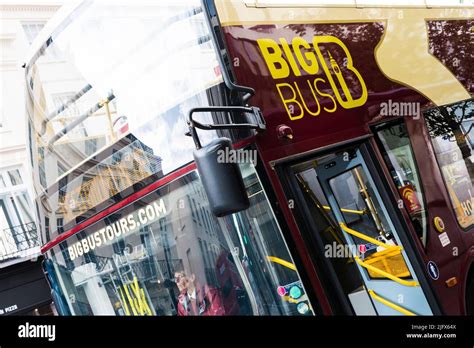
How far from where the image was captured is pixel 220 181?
79.5 inches

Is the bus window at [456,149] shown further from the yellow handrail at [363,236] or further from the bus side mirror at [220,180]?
the bus side mirror at [220,180]

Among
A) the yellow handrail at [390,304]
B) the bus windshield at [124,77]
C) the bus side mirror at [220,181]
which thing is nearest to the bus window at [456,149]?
the yellow handrail at [390,304]

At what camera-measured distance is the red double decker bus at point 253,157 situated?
2.40m

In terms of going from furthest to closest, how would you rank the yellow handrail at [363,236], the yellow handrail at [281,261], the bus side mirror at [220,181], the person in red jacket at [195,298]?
the yellow handrail at [363,236] → the person in red jacket at [195,298] → the yellow handrail at [281,261] → the bus side mirror at [220,181]

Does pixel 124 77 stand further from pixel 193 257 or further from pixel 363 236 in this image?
pixel 363 236

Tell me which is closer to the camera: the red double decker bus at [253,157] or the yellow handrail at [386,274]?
the red double decker bus at [253,157]

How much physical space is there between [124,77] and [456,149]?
7.19 ft

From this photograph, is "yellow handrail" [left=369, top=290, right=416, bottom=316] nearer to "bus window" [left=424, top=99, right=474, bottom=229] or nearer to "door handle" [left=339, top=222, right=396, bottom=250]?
"door handle" [left=339, top=222, right=396, bottom=250]

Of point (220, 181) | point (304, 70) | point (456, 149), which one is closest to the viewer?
point (220, 181)

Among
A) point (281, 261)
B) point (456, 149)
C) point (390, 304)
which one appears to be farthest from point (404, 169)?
point (281, 261)

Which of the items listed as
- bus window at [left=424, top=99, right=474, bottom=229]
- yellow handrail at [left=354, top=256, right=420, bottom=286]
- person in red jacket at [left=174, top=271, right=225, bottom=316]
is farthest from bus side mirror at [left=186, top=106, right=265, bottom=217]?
bus window at [left=424, top=99, right=474, bottom=229]

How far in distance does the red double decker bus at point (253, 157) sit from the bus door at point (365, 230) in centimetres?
1

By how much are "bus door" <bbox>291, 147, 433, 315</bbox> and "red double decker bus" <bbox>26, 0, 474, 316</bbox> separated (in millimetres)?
11
